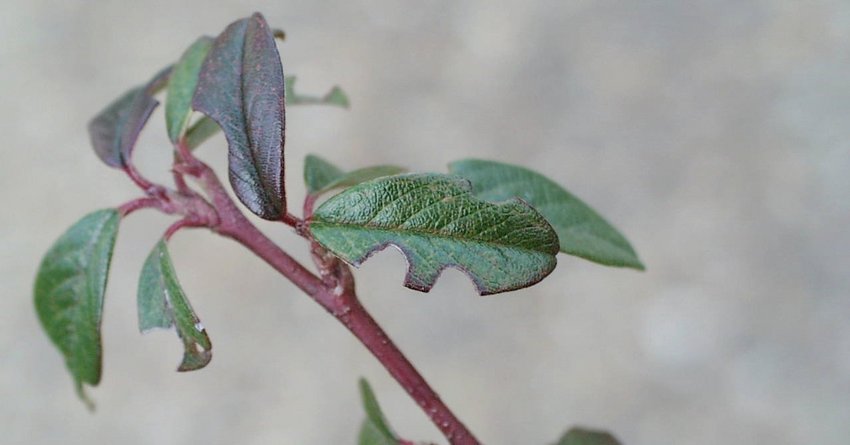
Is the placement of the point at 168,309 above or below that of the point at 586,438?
above

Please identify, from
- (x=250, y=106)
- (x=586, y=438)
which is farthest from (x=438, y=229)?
(x=586, y=438)

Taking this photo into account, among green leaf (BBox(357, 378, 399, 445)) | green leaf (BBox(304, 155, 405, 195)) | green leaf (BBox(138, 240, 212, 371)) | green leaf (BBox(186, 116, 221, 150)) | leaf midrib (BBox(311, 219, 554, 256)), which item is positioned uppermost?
green leaf (BBox(186, 116, 221, 150))

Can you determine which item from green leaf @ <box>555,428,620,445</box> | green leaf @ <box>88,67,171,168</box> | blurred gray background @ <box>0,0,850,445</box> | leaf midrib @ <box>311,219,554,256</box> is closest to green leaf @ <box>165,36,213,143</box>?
green leaf @ <box>88,67,171,168</box>

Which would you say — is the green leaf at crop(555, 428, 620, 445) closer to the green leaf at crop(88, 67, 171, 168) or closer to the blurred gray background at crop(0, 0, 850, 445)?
the green leaf at crop(88, 67, 171, 168)

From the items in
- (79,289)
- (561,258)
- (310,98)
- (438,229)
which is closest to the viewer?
(438,229)

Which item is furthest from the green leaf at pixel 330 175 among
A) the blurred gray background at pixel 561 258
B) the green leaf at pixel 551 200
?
the blurred gray background at pixel 561 258

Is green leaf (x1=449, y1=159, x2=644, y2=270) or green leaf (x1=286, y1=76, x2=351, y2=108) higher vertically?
green leaf (x1=286, y1=76, x2=351, y2=108)

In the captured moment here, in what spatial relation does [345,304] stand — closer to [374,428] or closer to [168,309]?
[168,309]

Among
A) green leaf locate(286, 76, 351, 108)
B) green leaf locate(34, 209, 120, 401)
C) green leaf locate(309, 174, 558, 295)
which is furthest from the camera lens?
green leaf locate(286, 76, 351, 108)
